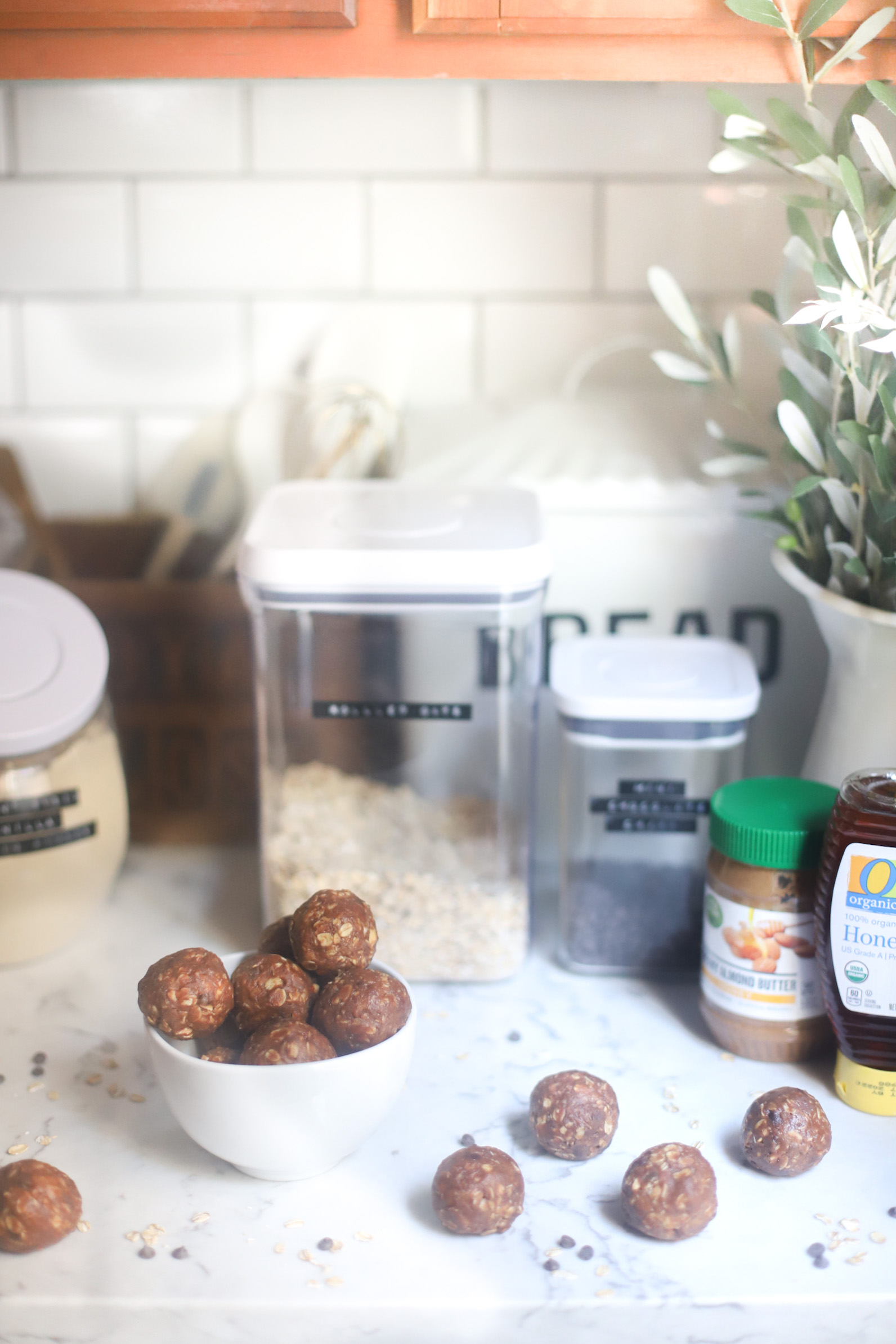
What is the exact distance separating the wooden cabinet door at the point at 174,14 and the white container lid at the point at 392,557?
0.33 metres

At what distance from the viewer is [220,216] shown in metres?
1.01

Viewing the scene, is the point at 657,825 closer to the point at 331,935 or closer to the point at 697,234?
the point at 331,935

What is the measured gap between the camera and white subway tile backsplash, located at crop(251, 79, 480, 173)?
974 millimetres

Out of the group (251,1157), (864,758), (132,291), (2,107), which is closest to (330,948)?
(251,1157)

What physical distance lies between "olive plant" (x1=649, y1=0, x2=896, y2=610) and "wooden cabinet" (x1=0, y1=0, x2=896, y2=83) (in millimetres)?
30

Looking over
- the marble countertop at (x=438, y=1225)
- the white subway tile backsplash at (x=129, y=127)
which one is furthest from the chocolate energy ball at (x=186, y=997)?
the white subway tile backsplash at (x=129, y=127)

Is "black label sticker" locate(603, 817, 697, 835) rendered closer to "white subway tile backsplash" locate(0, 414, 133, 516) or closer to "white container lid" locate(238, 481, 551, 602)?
"white container lid" locate(238, 481, 551, 602)

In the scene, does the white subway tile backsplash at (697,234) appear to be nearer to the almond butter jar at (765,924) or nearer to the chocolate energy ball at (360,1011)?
the almond butter jar at (765,924)

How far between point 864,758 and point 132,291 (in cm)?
74

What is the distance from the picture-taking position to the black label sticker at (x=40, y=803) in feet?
2.87

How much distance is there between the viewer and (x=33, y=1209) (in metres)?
0.62

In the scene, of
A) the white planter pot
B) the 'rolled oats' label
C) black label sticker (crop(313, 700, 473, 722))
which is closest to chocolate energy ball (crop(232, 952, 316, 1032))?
black label sticker (crop(313, 700, 473, 722))

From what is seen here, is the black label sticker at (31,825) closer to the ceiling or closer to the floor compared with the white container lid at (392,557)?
closer to the floor

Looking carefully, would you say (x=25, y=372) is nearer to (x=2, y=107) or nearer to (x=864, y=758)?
(x=2, y=107)
